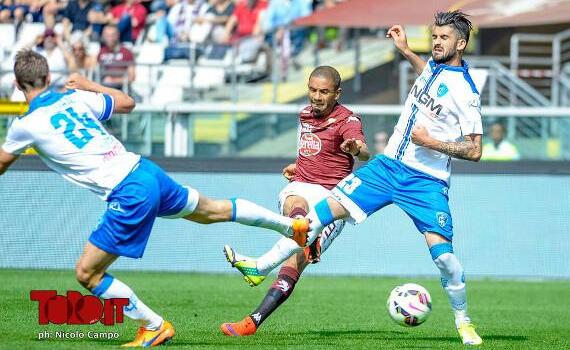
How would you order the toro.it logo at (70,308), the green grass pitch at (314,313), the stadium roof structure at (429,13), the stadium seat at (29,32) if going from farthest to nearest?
the stadium seat at (29,32)
the stadium roof structure at (429,13)
the green grass pitch at (314,313)
the toro.it logo at (70,308)

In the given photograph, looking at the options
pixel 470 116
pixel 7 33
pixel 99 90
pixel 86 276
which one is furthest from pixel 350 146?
pixel 7 33

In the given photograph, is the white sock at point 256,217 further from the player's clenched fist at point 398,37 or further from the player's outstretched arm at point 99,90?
the player's clenched fist at point 398,37

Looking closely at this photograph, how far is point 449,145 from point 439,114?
39cm

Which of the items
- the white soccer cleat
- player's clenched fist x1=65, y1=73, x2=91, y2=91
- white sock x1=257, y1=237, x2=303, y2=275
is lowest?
the white soccer cleat

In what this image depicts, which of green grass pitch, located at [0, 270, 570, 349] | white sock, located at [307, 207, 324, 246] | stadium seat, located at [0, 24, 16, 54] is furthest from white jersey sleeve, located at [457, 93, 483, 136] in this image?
stadium seat, located at [0, 24, 16, 54]

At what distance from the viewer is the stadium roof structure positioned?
66.2 ft

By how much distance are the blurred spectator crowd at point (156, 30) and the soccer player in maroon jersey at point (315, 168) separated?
1032 centimetres

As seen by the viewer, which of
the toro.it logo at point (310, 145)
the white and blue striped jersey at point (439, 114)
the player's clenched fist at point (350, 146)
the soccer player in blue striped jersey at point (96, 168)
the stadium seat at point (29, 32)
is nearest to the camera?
the soccer player in blue striped jersey at point (96, 168)

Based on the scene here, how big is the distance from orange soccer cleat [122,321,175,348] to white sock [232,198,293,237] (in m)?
1.00

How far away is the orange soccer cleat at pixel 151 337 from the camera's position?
26.9 ft

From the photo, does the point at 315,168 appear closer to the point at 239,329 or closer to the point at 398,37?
the point at 398,37

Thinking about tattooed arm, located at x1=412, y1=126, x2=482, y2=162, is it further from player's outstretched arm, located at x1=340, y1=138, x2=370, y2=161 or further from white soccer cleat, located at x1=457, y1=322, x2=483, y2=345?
white soccer cleat, located at x1=457, y1=322, x2=483, y2=345

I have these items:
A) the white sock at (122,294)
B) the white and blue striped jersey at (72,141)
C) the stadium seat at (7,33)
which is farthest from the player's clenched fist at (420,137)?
the stadium seat at (7,33)

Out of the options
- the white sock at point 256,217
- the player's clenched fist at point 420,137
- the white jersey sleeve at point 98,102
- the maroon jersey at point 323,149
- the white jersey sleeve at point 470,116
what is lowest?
the white sock at point 256,217
